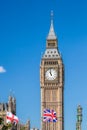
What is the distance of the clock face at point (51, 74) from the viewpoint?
191 metres

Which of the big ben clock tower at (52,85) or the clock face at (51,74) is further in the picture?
the clock face at (51,74)

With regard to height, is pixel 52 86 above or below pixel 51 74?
below

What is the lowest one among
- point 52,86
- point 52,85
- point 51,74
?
point 52,86

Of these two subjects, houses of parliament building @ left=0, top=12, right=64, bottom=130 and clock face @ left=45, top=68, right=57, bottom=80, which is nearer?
houses of parliament building @ left=0, top=12, right=64, bottom=130

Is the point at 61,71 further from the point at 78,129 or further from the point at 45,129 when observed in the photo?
the point at 78,129

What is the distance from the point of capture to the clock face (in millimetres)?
190875

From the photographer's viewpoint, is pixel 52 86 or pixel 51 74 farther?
pixel 52 86

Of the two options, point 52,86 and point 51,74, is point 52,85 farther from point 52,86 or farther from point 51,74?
point 51,74

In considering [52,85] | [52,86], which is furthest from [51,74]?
[52,86]

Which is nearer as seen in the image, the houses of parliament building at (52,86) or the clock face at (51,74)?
the houses of parliament building at (52,86)

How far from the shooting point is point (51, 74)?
191000 millimetres

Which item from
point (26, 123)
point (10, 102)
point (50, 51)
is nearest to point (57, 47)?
point (50, 51)

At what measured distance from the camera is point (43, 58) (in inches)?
7657

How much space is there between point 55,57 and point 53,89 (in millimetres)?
8044
